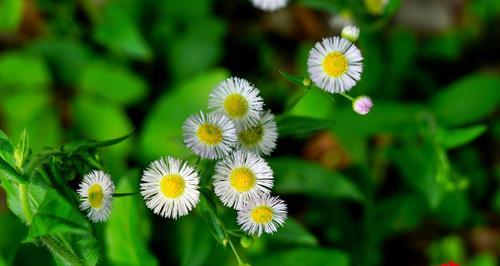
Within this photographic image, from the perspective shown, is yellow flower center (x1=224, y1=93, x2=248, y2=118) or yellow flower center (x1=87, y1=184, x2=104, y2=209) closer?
yellow flower center (x1=87, y1=184, x2=104, y2=209)

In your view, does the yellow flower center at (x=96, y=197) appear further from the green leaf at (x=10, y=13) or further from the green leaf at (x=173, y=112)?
the green leaf at (x=10, y=13)

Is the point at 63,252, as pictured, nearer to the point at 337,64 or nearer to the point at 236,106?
the point at 236,106

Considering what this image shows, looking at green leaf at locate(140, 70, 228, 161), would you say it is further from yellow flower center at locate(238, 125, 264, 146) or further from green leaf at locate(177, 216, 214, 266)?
yellow flower center at locate(238, 125, 264, 146)

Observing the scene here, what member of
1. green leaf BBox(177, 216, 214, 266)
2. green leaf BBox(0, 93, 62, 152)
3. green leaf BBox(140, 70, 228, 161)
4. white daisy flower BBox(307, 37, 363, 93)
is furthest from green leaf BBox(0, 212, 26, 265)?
white daisy flower BBox(307, 37, 363, 93)

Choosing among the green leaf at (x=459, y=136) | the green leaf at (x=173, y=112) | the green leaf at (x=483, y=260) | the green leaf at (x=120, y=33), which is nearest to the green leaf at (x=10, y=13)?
the green leaf at (x=120, y=33)

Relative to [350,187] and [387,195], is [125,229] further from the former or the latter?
[387,195]

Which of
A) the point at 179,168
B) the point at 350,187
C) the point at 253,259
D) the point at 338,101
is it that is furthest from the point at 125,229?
the point at 338,101

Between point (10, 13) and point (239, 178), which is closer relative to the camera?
point (239, 178)

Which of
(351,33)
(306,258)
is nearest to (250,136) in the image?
(351,33)
